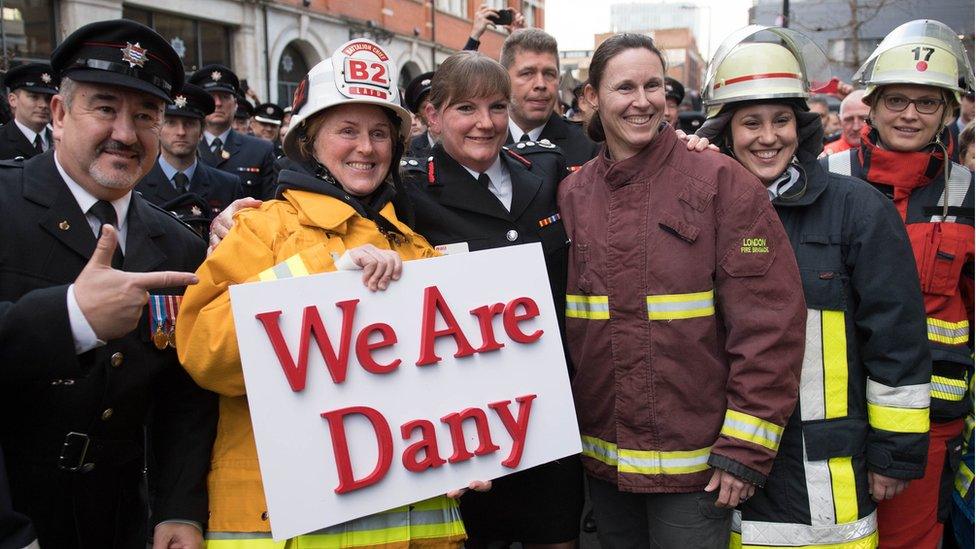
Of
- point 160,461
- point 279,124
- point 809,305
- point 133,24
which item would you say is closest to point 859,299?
point 809,305

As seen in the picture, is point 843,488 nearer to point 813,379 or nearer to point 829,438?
point 829,438

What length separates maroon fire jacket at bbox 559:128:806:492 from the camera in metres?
2.43

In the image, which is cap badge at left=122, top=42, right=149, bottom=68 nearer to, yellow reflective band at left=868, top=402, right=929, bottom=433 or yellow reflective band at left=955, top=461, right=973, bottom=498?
yellow reflective band at left=868, top=402, right=929, bottom=433

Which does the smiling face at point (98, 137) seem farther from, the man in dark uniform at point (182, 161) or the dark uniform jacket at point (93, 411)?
the man in dark uniform at point (182, 161)

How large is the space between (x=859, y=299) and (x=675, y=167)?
2.49ft

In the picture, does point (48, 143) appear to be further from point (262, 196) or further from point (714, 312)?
point (714, 312)

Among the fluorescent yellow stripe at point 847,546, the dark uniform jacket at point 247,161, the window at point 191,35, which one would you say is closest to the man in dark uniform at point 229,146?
the dark uniform jacket at point 247,161

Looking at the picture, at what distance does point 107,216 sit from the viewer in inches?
91.0

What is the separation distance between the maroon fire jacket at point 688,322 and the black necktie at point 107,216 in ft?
4.88

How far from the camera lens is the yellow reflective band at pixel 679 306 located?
8.17 ft

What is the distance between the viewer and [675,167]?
261 cm

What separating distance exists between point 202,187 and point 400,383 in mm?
3799

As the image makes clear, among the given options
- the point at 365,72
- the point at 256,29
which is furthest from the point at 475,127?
the point at 256,29

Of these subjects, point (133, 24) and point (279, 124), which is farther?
point (279, 124)
